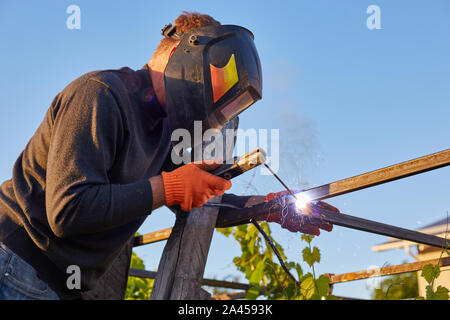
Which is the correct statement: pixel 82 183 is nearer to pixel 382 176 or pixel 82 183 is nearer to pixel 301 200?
pixel 301 200

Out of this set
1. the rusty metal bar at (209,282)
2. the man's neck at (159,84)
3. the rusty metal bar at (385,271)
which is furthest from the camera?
the rusty metal bar at (209,282)

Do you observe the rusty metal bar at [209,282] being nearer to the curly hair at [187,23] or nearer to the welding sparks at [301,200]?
the welding sparks at [301,200]

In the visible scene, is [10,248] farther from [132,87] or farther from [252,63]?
[252,63]

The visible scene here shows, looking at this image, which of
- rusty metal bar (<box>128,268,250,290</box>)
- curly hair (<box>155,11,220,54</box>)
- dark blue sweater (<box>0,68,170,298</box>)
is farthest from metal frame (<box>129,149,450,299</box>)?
rusty metal bar (<box>128,268,250,290</box>)

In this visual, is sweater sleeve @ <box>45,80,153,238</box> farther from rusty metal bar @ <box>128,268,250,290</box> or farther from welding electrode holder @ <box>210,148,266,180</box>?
rusty metal bar @ <box>128,268,250,290</box>

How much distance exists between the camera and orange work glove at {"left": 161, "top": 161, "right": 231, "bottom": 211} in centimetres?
248

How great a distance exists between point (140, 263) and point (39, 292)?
3.59m

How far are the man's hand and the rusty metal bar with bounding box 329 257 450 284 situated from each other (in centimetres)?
110

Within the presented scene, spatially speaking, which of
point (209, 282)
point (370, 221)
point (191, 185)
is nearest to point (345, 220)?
point (370, 221)

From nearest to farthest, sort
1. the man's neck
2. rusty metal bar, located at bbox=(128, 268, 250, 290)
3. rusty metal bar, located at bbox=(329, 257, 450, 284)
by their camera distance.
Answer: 1. the man's neck
2. rusty metal bar, located at bbox=(329, 257, 450, 284)
3. rusty metal bar, located at bbox=(128, 268, 250, 290)

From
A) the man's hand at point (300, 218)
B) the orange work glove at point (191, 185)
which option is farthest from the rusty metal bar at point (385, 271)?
the orange work glove at point (191, 185)

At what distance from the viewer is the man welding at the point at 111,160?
7.57 ft

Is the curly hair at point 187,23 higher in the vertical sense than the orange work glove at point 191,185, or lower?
higher

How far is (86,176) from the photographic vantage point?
227cm
